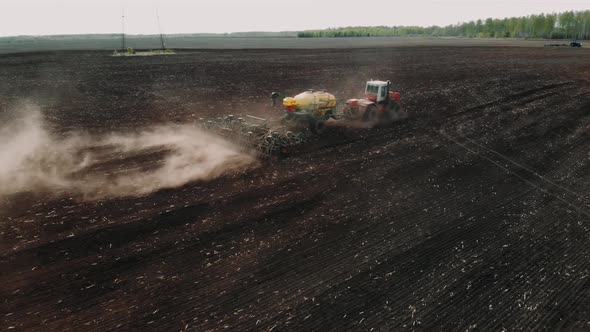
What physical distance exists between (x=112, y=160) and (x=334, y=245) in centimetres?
1035

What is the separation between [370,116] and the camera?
21.0m

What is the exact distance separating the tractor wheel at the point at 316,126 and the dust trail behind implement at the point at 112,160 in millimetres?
4484

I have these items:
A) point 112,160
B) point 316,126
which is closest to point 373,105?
point 316,126

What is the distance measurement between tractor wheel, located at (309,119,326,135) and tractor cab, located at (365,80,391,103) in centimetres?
391

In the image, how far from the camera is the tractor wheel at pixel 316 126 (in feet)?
61.2

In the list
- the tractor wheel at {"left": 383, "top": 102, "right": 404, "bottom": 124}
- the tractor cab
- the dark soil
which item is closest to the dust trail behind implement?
the dark soil

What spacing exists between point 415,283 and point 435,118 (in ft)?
55.9

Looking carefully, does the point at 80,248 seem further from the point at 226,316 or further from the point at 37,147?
the point at 37,147

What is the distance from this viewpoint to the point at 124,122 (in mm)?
21766

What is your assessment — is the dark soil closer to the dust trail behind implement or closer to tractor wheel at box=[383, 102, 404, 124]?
the dust trail behind implement

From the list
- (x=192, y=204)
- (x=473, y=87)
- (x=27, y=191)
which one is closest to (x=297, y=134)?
(x=192, y=204)

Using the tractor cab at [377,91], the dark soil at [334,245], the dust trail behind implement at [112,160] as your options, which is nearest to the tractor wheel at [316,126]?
the dark soil at [334,245]

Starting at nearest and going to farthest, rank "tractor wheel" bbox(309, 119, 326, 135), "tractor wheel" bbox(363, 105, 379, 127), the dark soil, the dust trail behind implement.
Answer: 1. the dark soil
2. the dust trail behind implement
3. "tractor wheel" bbox(309, 119, 326, 135)
4. "tractor wheel" bbox(363, 105, 379, 127)

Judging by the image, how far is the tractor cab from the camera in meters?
20.9
